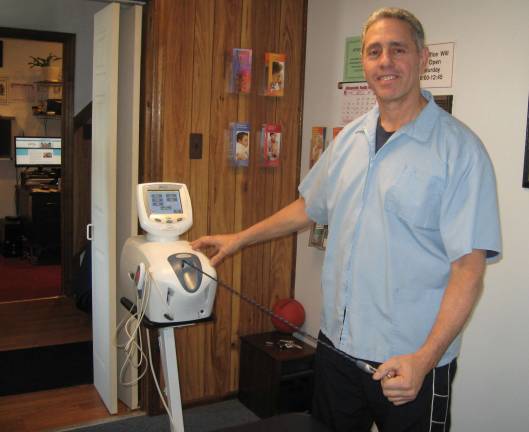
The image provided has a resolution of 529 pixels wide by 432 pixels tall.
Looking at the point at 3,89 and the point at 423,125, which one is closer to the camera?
the point at 423,125

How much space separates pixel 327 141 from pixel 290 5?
783 mm

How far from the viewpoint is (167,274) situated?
5.79 feet

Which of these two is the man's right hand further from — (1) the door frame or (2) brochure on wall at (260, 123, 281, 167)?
(1) the door frame

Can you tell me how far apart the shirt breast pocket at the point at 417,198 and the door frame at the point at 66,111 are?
13.6 feet

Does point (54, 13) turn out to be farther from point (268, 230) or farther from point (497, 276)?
point (497, 276)

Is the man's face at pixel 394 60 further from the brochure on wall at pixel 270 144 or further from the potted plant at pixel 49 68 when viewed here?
the potted plant at pixel 49 68

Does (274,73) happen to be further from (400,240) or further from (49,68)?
(49,68)

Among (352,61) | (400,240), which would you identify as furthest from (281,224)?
(352,61)

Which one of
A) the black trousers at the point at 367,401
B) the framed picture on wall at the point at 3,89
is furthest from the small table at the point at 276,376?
the framed picture on wall at the point at 3,89

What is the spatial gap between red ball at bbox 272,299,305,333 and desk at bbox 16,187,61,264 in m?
3.97

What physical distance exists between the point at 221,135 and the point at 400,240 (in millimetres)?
1755

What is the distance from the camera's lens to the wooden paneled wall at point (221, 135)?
3.00 m

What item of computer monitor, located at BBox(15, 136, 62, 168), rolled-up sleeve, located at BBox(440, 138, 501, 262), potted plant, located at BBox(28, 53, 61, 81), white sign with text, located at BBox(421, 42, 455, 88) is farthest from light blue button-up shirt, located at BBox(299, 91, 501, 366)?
computer monitor, located at BBox(15, 136, 62, 168)

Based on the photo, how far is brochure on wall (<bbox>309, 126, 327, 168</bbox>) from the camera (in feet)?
10.8
